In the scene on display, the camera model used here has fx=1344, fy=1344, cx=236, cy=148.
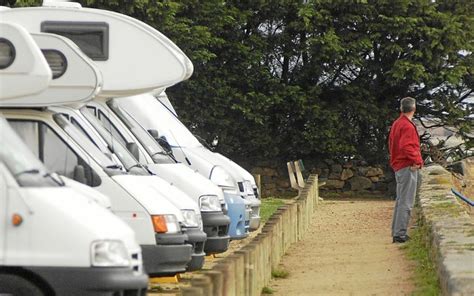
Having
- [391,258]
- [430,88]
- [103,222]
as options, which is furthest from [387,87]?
[103,222]

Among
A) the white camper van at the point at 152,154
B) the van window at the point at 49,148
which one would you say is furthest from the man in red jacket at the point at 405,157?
the van window at the point at 49,148

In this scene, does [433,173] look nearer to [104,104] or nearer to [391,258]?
[391,258]

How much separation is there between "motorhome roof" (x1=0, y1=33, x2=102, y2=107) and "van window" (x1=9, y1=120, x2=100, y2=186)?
0.92 ft

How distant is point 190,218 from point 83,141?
137 cm

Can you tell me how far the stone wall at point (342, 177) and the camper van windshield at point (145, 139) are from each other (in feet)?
71.1

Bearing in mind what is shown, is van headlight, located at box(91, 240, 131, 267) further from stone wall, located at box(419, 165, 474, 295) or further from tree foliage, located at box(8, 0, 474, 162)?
tree foliage, located at box(8, 0, 474, 162)

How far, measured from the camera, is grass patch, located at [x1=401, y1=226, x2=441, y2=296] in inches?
535

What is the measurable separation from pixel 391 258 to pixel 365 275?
171 centimetres

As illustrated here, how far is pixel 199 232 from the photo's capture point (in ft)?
43.5

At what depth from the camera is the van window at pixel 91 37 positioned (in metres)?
14.7

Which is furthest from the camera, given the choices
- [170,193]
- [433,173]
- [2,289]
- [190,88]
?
[190,88]

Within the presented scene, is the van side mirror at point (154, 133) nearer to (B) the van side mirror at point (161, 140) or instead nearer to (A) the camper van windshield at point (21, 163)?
(B) the van side mirror at point (161, 140)

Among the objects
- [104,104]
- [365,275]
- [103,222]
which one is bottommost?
[365,275]

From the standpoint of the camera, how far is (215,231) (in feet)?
49.6
